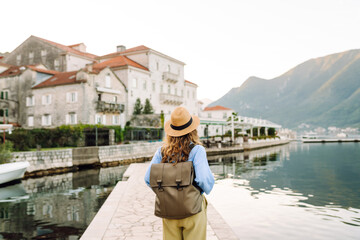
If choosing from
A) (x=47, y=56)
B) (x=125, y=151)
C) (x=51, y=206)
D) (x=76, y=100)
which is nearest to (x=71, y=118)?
(x=76, y=100)

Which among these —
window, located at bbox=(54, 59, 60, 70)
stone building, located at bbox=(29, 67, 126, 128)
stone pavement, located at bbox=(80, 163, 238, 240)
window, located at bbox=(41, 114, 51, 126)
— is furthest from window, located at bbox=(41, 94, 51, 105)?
stone pavement, located at bbox=(80, 163, 238, 240)

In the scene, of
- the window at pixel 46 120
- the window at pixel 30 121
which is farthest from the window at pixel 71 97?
the window at pixel 30 121

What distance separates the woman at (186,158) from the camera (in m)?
3.06

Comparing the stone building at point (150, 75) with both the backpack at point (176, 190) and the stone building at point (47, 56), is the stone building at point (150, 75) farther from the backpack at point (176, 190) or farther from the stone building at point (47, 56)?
the backpack at point (176, 190)

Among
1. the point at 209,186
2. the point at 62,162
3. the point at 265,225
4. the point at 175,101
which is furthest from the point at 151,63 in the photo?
the point at 209,186

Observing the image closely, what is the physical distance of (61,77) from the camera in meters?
38.2

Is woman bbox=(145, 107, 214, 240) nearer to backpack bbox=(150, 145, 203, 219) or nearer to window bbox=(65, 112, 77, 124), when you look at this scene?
backpack bbox=(150, 145, 203, 219)

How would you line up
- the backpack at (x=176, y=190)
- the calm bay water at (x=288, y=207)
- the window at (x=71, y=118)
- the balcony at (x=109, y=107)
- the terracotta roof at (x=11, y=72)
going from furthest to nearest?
the terracotta roof at (x=11, y=72) → the balcony at (x=109, y=107) → the window at (x=71, y=118) → the calm bay water at (x=288, y=207) → the backpack at (x=176, y=190)

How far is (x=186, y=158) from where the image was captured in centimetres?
315

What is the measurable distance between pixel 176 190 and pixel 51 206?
9592 millimetres

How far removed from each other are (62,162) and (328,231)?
17873 millimetres

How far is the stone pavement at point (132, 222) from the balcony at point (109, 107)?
28.4 metres

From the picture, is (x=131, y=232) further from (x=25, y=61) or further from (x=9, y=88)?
(x=25, y=61)

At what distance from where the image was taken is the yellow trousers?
10.0 ft
